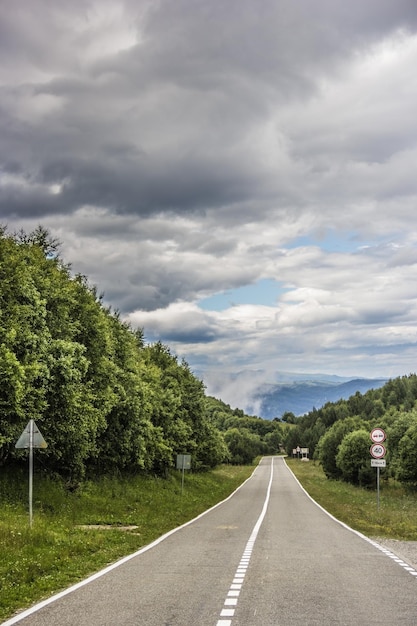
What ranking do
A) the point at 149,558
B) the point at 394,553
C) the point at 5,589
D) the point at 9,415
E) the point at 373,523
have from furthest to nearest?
the point at 373,523
the point at 9,415
the point at 394,553
the point at 149,558
the point at 5,589

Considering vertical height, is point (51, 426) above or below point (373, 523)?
above

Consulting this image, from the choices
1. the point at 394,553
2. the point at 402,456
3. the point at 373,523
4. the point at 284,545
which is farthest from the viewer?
the point at 402,456

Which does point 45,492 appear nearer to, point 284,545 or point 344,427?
point 284,545

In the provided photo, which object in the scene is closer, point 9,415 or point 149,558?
point 149,558

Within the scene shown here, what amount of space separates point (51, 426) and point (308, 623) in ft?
63.0

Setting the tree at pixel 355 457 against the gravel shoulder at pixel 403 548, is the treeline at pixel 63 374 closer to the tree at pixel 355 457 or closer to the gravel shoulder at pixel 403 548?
the gravel shoulder at pixel 403 548

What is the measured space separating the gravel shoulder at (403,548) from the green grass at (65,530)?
689 centimetres

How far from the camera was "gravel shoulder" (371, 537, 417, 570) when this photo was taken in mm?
14462

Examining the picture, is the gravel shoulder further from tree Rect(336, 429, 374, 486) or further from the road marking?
tree Rect(336, 429, 374, 486)

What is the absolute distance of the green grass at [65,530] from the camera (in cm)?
1127

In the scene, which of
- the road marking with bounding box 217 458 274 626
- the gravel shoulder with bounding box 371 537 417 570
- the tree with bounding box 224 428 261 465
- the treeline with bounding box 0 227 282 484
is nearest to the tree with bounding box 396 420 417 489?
the treeline with bounding box 0 227 282 484

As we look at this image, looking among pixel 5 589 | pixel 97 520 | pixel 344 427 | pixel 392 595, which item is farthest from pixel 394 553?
pixel 344 427

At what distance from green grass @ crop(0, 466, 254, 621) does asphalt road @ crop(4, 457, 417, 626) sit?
0.76 metres

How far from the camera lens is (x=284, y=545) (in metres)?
16.8
